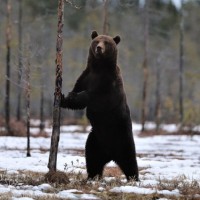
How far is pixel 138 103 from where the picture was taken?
51906 mm

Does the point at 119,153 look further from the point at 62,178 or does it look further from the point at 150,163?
the point at 150,163

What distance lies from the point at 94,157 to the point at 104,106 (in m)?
1.27

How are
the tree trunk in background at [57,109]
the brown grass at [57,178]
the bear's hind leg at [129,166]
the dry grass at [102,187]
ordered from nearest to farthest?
1. the dry grass at [102,187]
2. the brown grass at [57,178]
3. the tree trunk in background at [57,109]
4. the bear's hind leg at [129,166]

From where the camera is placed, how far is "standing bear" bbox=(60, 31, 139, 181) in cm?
860

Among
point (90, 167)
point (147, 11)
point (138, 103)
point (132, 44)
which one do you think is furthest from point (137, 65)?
point (90, 167)

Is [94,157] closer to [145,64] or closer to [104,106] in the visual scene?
[104,106]

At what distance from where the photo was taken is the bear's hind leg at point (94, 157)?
9445 millimetres

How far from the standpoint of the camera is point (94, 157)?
952 centimetres

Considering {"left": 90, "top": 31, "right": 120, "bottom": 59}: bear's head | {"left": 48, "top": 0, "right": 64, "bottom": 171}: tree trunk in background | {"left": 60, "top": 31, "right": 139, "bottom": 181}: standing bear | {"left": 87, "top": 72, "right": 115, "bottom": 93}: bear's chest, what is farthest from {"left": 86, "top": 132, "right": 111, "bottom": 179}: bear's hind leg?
{"left": 90, "top": 31, "right": 120, "bottom": 59}: bear's head

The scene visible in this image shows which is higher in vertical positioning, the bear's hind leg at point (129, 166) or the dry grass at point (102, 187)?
the bear's hind leg at point (129, 166)

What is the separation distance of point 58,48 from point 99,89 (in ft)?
3.77

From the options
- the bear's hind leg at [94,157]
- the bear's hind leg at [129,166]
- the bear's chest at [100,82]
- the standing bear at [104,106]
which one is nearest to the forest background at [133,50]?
the bear's hind leg at [94,157]

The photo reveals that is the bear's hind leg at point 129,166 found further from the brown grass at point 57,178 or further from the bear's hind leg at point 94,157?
the brown grass at point 57,178

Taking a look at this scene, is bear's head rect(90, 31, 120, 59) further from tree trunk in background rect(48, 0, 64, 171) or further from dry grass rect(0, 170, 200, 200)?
dry grass rect(0, 170, 200, 200)
